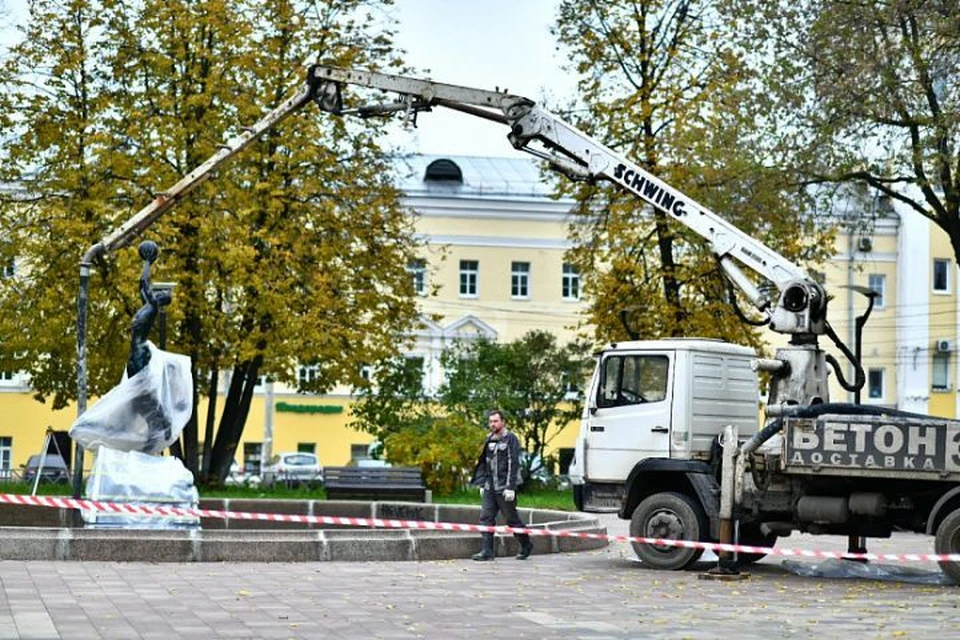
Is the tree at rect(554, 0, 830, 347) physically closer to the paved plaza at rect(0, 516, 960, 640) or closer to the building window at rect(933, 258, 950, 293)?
the paved plaza at rect(0, 516, 960, 640)

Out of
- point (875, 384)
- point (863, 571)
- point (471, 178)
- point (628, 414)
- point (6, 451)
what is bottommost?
point (863, 571)

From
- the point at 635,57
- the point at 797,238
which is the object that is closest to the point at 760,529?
the point at 797,238

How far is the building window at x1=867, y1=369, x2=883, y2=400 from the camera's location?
63.1 metres

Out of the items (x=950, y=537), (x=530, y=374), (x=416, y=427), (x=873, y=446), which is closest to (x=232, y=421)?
(x=416, y=427)

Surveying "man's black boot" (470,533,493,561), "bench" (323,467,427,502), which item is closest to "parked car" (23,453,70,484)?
"bench" (323,467,427,502)

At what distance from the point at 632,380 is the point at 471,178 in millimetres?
44072

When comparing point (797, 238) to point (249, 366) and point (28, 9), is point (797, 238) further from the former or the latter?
point (28, 9)

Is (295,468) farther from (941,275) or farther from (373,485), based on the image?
(373,485)

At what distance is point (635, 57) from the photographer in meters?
39.2

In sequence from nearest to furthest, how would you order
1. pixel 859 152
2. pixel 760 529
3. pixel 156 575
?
1. pixel 156 575
2. pixel 760 529
3. pixel 859 152

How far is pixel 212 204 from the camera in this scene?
36.0 metres

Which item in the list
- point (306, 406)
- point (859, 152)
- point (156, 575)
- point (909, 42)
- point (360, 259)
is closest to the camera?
point (156, 575)

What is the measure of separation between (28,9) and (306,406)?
1030 inches

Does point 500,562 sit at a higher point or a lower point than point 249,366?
lower
